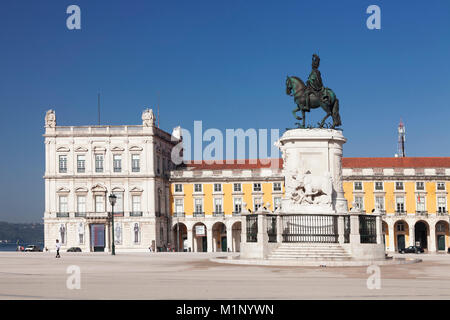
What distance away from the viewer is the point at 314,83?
28.0 meters

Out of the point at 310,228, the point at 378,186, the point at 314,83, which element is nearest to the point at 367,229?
the point at 310,228

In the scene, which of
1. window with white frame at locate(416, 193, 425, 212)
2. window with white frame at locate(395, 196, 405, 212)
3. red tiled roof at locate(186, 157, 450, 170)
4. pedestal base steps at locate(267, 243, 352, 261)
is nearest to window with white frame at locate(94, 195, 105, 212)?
red tiled roof at locate(186, 157, 450, 170)

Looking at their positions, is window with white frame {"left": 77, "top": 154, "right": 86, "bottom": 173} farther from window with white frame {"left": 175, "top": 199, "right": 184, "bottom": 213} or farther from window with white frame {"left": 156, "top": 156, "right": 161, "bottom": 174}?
window with white frame {"left": 175, "top": 199, "right": 184, "bottom": 213}

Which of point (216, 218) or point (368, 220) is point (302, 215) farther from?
point (216, 218)

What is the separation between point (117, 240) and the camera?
210 feet

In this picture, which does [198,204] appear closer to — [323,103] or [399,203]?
[399,203]

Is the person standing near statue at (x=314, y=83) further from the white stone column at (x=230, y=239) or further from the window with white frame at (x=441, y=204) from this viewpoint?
the window with white frame at (x=441, y=204)

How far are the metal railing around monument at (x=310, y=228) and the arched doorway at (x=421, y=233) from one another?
46081 mm

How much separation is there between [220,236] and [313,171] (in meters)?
43.9

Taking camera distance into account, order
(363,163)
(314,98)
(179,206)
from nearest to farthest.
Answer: (314,98) → (179,206) → (363,163)

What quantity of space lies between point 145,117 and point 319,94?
38.1 meters

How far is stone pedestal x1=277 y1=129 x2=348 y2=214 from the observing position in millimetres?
25953

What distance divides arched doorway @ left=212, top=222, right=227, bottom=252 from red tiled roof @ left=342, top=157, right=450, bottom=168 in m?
13.5

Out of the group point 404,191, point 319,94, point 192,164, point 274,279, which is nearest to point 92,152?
point 192,164
